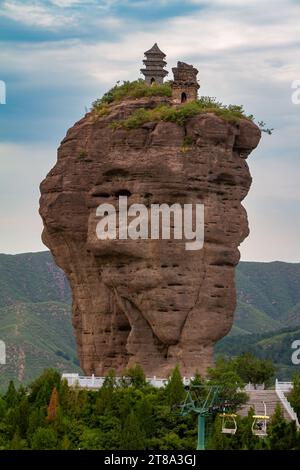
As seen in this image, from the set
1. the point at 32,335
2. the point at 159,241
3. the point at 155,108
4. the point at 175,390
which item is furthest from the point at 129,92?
the point at 32,335

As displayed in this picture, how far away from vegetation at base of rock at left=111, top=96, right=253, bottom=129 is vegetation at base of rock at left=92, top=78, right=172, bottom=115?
163 centimetres

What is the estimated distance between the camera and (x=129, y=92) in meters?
73.0

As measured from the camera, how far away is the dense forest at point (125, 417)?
5825 cm

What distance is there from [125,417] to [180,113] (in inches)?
575

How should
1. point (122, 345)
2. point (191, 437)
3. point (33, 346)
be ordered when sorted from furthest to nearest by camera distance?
point (33, 346) → point (122, 345) → point (191, 437)

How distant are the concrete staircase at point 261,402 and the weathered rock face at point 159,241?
8.91 feet

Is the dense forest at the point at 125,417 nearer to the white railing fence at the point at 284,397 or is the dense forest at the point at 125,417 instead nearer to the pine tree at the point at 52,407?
the pine tree at the point at 52,407

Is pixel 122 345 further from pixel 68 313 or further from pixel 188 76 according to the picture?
pixel 68 313

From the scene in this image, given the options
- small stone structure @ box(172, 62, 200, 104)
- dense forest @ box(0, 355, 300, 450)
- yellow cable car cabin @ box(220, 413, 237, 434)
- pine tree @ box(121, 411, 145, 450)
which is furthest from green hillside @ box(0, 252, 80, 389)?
yellow cable car cabin @ box(220, 413, 237, 434)

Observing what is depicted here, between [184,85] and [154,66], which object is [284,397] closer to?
[184,85]

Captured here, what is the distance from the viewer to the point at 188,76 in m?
70.2
